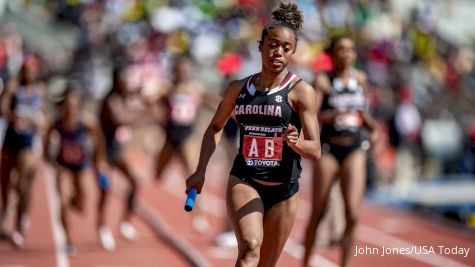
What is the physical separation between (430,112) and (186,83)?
12953 millimetres

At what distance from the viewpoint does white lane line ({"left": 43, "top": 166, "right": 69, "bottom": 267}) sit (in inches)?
412

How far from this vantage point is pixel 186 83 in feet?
43.1

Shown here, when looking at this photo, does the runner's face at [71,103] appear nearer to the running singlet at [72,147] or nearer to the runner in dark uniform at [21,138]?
the running singlet at [72,147]

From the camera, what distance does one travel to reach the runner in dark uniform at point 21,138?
11445 mm

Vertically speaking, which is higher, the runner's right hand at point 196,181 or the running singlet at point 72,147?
the running singlet at point 72,147

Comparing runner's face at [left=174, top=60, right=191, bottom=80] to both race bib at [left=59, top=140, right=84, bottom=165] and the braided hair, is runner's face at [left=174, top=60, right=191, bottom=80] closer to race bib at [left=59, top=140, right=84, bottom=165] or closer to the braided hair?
race bib at [left=59, top=140, right=84, bottom=165]

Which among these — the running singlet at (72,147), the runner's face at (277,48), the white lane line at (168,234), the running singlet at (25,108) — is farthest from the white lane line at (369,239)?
the runner's face at (277,48)

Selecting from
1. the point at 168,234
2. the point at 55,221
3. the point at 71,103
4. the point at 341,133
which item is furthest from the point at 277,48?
the point at 55,221

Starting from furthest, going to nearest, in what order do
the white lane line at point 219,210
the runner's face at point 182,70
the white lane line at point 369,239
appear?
the runner's face at point 182,70 < the white lane line at point 369,239 < the white lane line at point 219,210

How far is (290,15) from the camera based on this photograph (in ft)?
20.3

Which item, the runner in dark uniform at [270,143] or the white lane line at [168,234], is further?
the white lane line at [168,234]

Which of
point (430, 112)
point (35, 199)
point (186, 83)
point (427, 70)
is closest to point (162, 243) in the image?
point (186, 83)

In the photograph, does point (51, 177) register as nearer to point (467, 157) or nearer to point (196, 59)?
point (196, 59)

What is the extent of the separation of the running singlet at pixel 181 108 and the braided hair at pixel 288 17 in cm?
684
